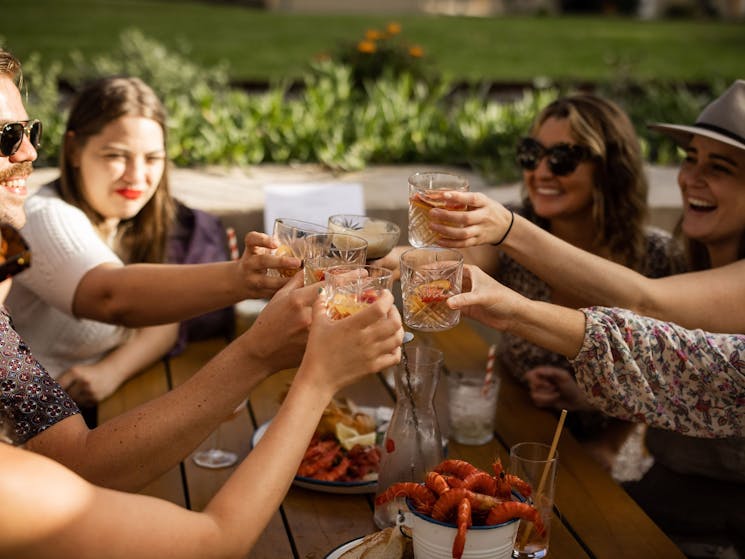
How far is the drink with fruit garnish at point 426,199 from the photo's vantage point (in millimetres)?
2689

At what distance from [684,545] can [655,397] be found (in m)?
0.84

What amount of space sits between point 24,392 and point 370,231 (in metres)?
1.04

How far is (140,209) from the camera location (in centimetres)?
379

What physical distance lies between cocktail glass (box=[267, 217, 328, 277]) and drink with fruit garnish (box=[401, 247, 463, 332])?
0.33 m

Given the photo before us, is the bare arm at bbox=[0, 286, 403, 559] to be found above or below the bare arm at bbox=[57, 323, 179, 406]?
above

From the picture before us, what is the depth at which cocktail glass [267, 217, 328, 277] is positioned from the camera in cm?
265

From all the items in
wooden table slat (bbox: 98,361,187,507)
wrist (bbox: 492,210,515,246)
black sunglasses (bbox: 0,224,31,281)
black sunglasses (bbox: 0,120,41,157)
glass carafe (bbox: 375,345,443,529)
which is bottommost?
wooden table slat (bbox: 98,361,187,507)

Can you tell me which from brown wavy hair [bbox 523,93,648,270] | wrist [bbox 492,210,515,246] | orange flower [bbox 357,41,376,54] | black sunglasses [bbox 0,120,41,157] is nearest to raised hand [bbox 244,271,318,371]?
black sunglasses [bbox 0,120,41,157]

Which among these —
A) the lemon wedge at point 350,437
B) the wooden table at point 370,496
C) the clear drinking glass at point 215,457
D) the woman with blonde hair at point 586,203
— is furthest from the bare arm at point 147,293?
the woman with blonde hair at point 586,203

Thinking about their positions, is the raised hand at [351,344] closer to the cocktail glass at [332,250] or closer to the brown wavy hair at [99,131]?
the cocktail glass at [332,250]

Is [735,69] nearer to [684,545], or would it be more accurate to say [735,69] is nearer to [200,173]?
[200,173]

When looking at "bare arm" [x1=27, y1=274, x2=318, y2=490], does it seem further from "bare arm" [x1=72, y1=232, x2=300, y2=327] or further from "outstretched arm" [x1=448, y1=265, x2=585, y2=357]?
"bare arm" [x1=72, y1=232, x2=300, y2=327]

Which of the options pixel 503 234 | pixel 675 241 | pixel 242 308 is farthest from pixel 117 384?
pixel 675 241

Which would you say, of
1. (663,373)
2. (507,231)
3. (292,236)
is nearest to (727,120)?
(507,231)
